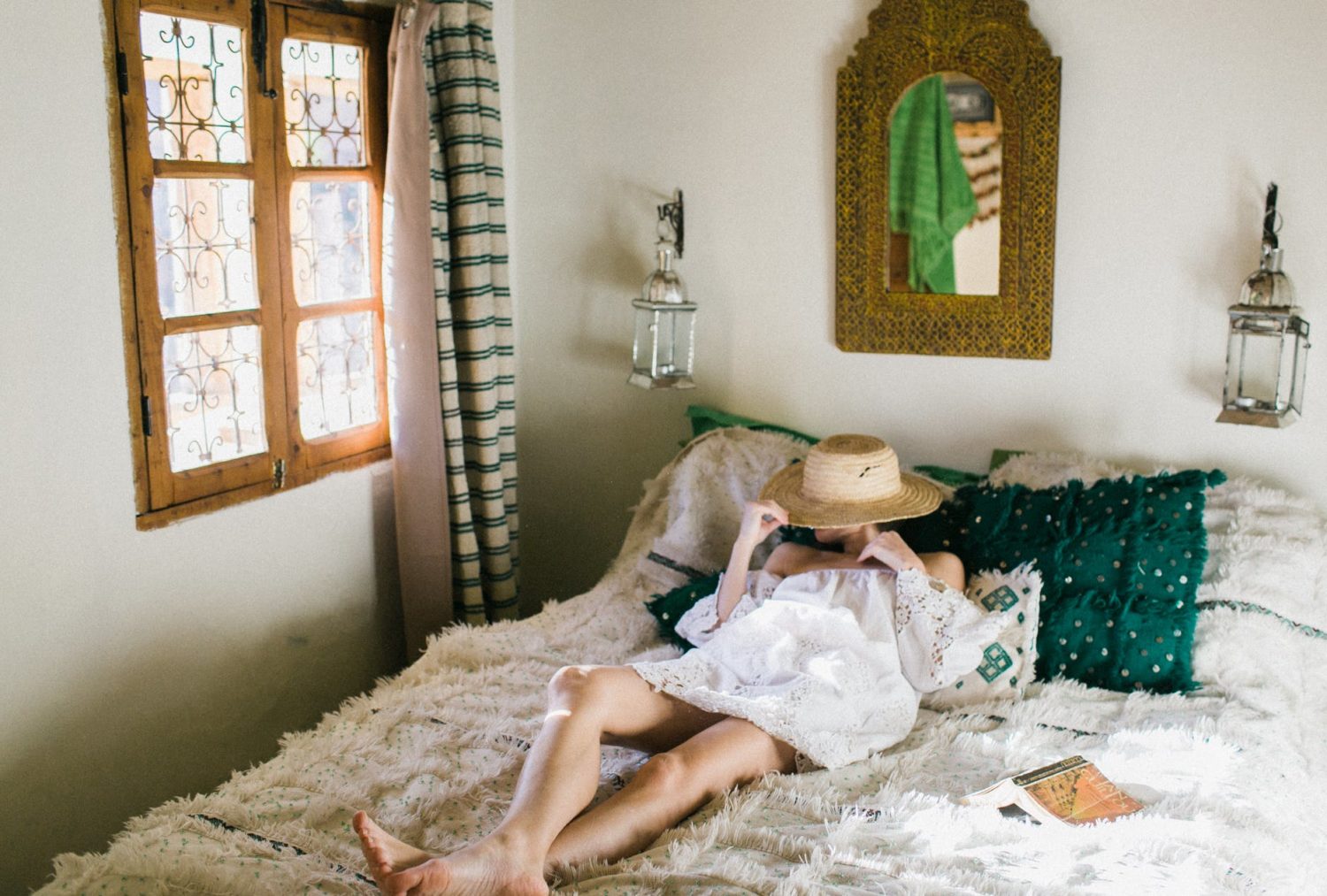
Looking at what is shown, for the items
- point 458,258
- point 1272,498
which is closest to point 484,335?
point 458,258

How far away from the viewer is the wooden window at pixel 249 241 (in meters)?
2.39

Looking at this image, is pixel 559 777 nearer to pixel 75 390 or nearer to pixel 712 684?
pixel 712 684

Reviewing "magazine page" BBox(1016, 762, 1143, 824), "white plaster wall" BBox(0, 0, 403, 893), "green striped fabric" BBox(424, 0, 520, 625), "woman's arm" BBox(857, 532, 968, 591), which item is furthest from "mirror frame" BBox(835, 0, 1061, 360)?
"white plaster wall" BBox(0, 0, 403, 893)

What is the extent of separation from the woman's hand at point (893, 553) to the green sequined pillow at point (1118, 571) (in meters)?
0.20

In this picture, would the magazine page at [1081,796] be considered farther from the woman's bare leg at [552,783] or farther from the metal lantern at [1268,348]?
the metal lantern at [1268,348]

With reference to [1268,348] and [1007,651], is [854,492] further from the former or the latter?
[1268,348]

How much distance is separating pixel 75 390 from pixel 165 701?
2.26 ft

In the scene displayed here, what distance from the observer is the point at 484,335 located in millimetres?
3066

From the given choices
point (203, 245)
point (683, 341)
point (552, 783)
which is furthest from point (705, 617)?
point (203, 245)

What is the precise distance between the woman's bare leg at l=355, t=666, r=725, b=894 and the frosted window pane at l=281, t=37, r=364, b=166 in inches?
55.6

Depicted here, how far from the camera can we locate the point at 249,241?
265 cm

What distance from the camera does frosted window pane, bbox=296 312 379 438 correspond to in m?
2.85

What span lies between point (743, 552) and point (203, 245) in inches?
50.6

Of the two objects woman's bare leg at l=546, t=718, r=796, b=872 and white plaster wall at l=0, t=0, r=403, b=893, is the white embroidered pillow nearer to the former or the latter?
woman's bare leg at l=546, t=718, r=796, b=872
